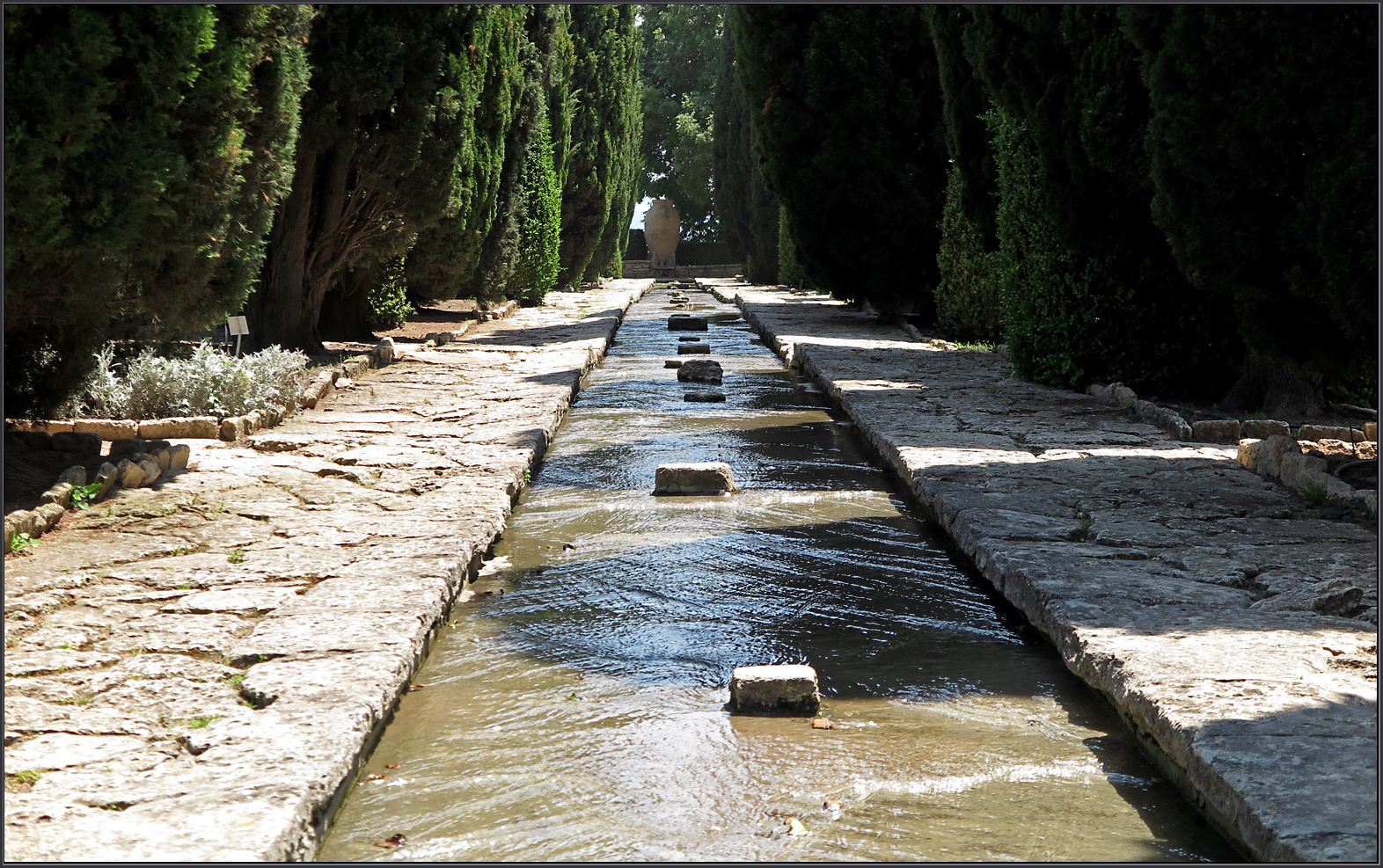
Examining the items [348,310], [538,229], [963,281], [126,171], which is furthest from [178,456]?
[538,229]

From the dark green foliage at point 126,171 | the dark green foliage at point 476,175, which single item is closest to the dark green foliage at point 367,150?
the dark green foliage at point 476,175

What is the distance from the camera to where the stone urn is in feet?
149

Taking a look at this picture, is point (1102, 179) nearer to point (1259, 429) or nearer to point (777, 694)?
point (1259, 429)

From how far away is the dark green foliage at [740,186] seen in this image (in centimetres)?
3048

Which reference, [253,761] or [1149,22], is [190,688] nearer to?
[253,761]

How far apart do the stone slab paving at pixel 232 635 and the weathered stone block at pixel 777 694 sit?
932 mm

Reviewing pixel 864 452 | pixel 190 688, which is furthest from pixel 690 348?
pixel 190 688

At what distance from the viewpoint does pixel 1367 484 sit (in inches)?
212

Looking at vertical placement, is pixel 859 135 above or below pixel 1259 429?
above

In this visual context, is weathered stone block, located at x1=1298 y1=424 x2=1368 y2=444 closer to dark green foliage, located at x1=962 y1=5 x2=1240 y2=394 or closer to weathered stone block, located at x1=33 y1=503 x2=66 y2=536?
dark green foliage, located at x1=962 y1=5 x2=1240 y2=394

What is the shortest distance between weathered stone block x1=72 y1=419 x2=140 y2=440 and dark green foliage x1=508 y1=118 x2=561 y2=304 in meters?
12.6

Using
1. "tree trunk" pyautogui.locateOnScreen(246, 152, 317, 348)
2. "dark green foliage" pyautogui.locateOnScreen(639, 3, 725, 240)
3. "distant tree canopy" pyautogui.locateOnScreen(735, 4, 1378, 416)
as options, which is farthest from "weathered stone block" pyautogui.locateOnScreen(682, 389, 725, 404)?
"dark green foliage" pyautogui.locateOnScreen(639, 3, 725, 240)

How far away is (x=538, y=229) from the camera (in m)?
19.7

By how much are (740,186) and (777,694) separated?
107 feet
